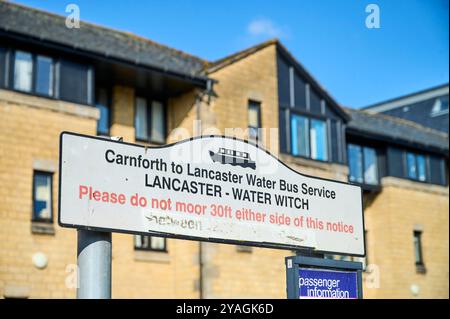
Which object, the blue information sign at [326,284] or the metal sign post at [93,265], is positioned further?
the blue information sign at [326,284]

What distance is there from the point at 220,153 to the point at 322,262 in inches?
64.6

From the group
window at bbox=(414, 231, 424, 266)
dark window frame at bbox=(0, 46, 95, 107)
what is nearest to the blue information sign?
dark window frame at bbox=(0, 46, 95, 107)

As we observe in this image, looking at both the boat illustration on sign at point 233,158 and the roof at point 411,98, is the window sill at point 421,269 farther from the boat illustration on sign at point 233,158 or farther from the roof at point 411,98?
the boat illustration on sign at point 233,158

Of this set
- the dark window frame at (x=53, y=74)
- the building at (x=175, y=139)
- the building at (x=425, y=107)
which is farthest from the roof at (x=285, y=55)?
the building at (x=425, y=107)

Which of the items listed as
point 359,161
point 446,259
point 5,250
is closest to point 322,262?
point 5,250

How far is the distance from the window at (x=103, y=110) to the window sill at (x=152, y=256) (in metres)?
3.78

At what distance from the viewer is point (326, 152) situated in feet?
91.6

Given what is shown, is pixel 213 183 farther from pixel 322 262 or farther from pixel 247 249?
pixel 247 249

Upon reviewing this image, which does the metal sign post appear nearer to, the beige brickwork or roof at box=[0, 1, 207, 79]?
the beige brickwork

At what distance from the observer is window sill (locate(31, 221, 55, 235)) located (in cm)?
2084

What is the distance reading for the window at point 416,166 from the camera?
3231cm

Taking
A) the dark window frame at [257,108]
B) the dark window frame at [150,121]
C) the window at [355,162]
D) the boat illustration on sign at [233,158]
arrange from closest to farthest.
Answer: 1. the boat illustration on sign at [233,158]
2. the dark window frame at [150,121]
3. the dark window frame at [257,108]
4. the window at [355,162]

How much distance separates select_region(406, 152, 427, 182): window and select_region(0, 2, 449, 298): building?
6cm

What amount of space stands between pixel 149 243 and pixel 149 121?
3.85 meters
